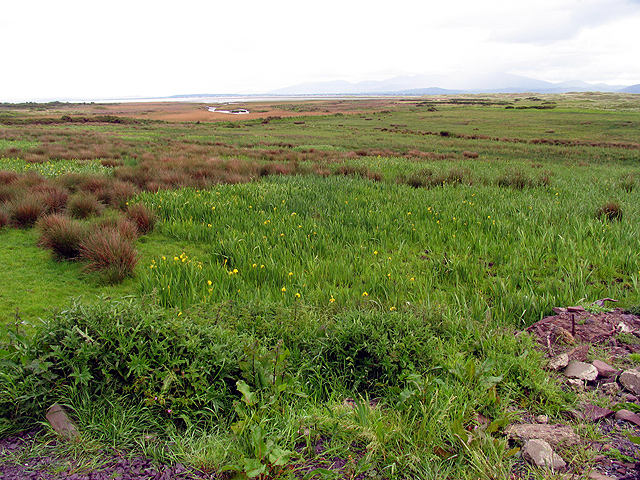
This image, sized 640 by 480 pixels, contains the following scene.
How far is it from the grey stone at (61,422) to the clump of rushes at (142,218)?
16.0 feet

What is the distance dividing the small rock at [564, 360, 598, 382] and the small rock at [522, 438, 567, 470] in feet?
3.16

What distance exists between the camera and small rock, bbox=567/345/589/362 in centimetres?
324

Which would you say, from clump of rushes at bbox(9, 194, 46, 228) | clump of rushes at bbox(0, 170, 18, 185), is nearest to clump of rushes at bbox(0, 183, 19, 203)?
clump of rushes at bbox(9, 194, 46, 228)

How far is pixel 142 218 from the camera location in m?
7.13

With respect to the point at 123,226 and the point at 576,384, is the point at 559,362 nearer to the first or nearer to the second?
the point at 576,384

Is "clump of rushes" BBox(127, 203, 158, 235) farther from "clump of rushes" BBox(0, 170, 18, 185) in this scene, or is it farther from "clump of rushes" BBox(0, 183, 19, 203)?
"clump of rushes" BBox(0, 170, 18, 185)

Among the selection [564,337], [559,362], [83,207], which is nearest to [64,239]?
[83,207]

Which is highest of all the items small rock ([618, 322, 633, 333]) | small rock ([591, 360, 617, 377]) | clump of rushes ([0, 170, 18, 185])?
clump of rushes ([0, 170, 18, 185])

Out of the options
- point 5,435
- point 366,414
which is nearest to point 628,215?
point 366,414

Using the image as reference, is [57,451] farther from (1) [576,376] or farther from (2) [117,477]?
(1) [576,376]

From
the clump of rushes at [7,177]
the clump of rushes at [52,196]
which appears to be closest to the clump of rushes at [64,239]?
the clump of rushes at [52,196]

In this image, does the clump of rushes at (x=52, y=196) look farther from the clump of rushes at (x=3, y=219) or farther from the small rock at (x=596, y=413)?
the small rock at (x=596, y=413)

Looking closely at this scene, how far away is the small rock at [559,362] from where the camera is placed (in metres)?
3.13

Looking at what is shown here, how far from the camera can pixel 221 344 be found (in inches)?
118
